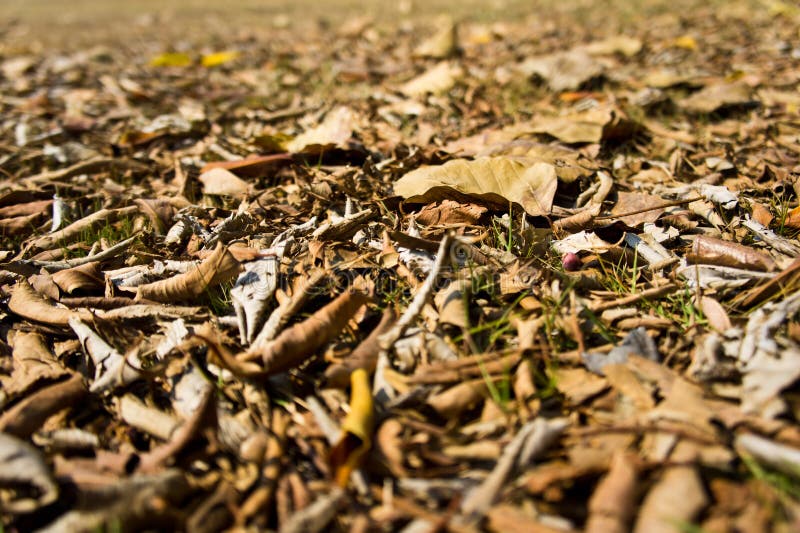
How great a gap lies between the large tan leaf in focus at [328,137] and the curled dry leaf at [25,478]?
1.63 metres

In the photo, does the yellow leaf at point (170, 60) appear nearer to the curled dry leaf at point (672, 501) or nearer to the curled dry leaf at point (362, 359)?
the curled dry leaf at point (362, 359)

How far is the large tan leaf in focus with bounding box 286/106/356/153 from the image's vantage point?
2.55 meters

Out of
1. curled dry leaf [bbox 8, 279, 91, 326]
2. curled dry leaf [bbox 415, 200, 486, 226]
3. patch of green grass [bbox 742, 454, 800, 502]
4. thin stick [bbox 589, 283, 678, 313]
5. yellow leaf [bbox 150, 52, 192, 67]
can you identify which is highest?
yellow leaf [bbox 150, 52, 192, 67]

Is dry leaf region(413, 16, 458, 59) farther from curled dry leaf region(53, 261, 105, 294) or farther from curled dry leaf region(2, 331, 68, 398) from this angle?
curled dry leaf region(2, 331, 68, 398)

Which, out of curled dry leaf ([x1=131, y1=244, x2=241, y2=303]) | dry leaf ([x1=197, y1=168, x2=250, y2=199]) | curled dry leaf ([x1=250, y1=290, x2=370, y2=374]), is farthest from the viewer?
dry leaf ([x1=197, y1=168, x2=250, y2=199])

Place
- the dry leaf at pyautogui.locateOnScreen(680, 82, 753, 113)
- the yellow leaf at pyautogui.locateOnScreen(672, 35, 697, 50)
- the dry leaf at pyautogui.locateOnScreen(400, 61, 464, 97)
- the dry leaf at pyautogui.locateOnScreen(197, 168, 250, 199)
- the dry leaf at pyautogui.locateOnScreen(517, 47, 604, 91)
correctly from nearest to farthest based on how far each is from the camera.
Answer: the dry leaf at pyautogui.locateOnScreen(197, 168, 250, 199)
the dry leaf at pyautogui.locateOnScreen(680, 82, 753, 113)
the dry leaf at pyautogui.locateOnScreen(517, 47, 604, 91)
the dry leaf at pyautogui.locateOnScreen(400, 61, 464, 97)
the yellow leaf at pyautogui.locateOnScreen(672, 35, 697, 50)

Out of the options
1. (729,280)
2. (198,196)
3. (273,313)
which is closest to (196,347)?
(273,313)

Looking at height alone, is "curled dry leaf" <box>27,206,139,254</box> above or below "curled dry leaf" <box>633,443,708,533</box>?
above

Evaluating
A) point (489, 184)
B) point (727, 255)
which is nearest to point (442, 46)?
point (489, 184)

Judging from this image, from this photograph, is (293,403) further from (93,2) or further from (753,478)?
(93,2)

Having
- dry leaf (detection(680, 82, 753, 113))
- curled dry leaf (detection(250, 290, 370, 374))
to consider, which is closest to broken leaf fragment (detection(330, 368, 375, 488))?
curled dry leaf (detection(250, 290, 370, 374))

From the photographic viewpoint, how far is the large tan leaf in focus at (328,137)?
2553 mm

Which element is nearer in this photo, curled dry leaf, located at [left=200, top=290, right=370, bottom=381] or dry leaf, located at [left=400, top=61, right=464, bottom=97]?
curled dry leaf, located at [left=200, top=290, right=370, bottom=381]

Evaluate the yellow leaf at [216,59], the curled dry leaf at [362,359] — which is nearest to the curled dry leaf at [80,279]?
the curled dry leaf at [362,359]
